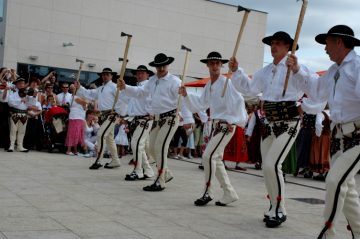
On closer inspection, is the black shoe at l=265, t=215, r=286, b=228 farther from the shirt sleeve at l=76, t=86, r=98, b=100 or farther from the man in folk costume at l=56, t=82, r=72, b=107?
the man in folk costume at l=56, t=82, r=72, b=107

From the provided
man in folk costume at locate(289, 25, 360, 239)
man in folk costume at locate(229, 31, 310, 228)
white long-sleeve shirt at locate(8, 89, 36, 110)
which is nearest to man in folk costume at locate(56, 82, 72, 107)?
white long-sleeve shirt at locate(8, 89, 36, 110)

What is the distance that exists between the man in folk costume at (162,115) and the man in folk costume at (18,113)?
591cm

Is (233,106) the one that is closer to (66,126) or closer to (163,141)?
(163,141)

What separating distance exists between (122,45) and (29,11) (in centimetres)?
433

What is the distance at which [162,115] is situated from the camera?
8.66 meters

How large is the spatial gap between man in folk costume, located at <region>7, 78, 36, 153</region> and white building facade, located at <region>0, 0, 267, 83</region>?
835 cm

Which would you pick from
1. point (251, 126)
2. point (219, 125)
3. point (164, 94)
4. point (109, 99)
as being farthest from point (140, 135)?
point (251, 126)

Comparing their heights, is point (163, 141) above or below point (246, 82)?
below

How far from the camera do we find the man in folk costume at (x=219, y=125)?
7277 millimetres

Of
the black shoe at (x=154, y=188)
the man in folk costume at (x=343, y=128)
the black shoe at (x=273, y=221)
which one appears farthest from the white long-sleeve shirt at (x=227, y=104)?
the man in folk costume at (x=343, y=128)

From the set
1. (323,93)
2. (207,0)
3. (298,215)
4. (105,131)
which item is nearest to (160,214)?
(298,215)

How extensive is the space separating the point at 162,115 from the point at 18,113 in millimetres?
6425

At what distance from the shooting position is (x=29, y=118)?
14.5m

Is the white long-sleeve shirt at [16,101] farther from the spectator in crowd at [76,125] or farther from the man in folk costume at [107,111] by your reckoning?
the man in folk costume at [107,111]
